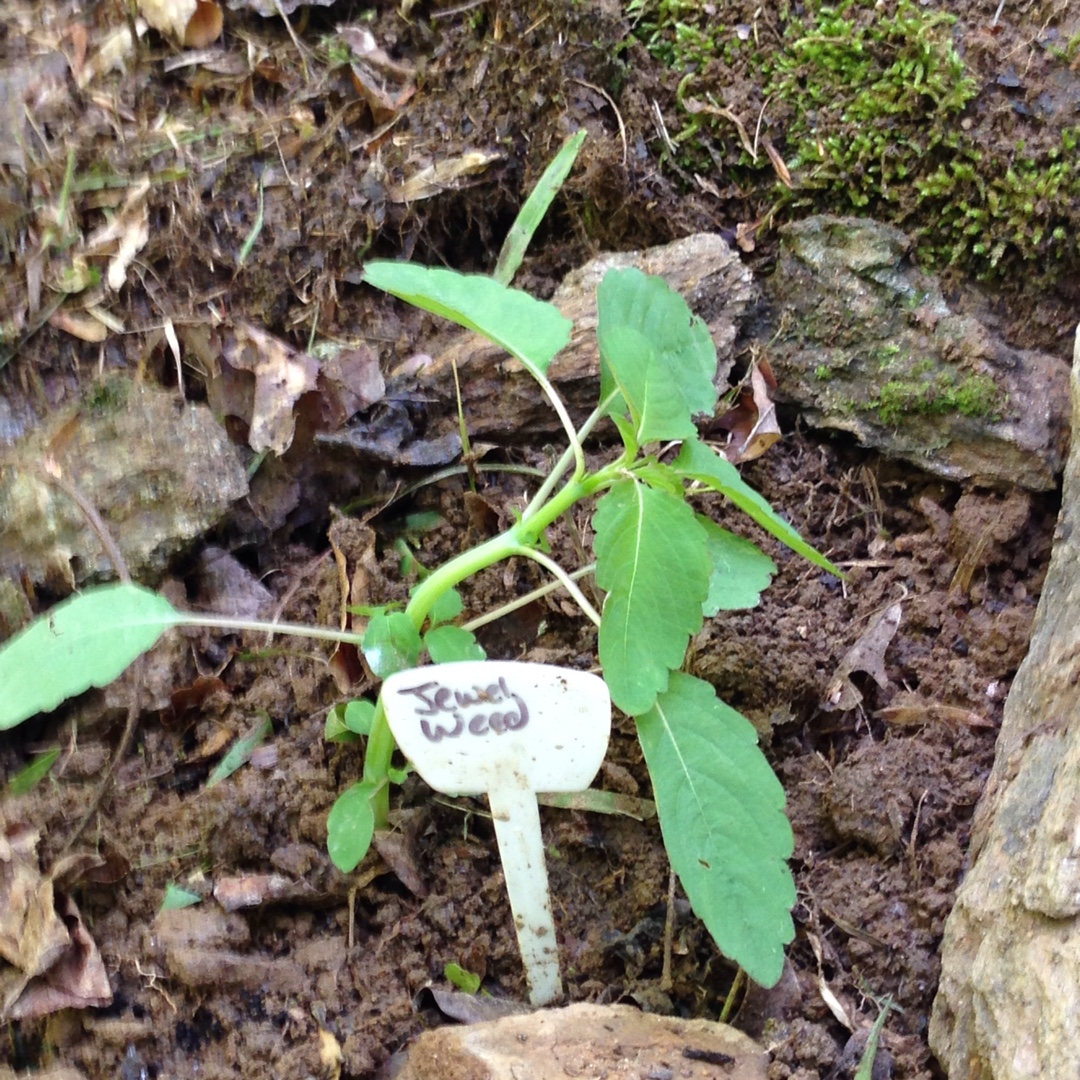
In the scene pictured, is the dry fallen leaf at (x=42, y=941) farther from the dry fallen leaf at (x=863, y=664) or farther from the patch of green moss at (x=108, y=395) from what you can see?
the dry fallen leaf at (x=863, y=664)

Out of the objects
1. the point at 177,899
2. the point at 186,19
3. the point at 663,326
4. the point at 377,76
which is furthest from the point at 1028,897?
the point at 186,19

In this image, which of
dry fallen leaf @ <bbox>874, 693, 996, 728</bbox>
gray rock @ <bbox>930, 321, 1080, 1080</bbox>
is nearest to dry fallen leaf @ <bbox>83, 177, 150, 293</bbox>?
dry fallen leaf @ <bbox>874, 693, 996, 728</bbox>

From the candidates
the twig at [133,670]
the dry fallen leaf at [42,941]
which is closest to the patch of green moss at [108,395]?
the twig at [133,670]

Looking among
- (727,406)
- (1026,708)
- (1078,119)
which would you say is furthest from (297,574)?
(1078,119)

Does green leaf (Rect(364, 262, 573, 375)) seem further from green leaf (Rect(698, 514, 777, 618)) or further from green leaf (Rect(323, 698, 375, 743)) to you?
green leaf (Rect(323, 698, 375, 743))

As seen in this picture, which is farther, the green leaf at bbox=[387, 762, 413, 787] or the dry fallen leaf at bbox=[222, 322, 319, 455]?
the dry fallen leaf at bbox=[222, 322, 319, 455]

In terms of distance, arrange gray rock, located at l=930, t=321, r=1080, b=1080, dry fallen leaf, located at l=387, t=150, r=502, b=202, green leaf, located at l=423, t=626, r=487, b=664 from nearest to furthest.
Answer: gray rock, located at l=930, t=321, r=1080, b=1080 → green leaf, located at l=423, t=626, r=487, b=664 → dry fallen leaf, located at l=387, t=150, r=502, b=202

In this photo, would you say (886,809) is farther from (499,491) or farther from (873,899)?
(499,491)
